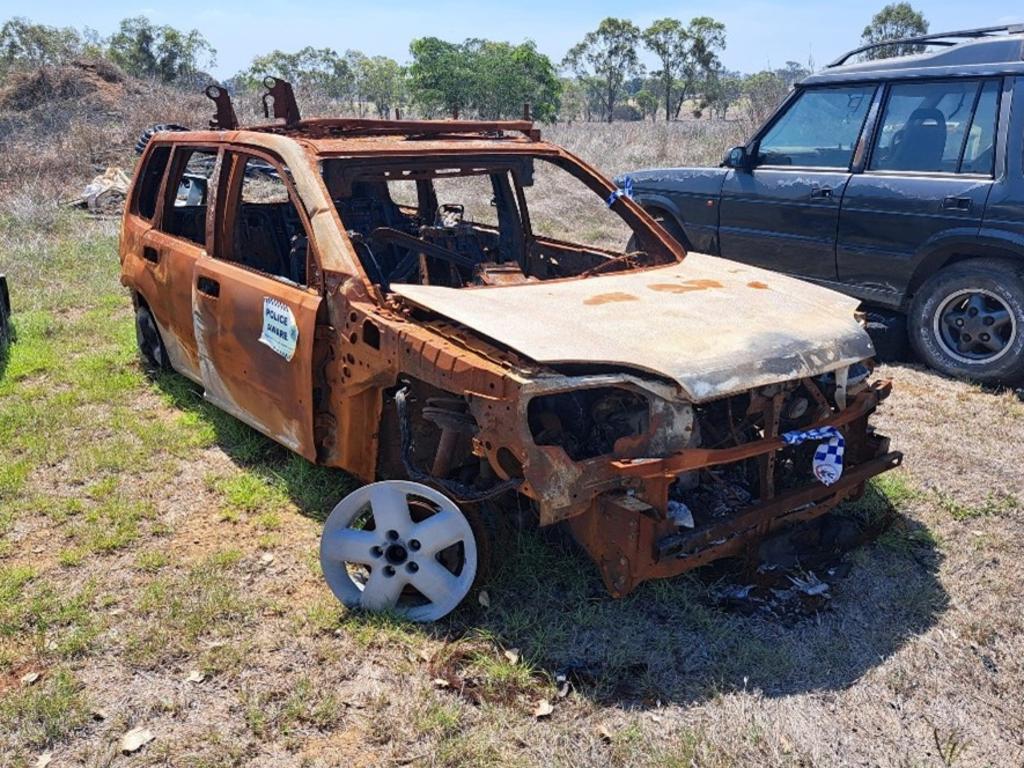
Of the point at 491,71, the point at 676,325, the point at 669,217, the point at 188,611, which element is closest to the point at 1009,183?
the point at 669,217

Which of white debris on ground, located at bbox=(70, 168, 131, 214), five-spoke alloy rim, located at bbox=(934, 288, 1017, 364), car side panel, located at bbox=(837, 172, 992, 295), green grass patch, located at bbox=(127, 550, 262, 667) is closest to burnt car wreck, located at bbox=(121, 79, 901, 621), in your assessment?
green grass patch, located at bbox=(127, 550, 262, 667)

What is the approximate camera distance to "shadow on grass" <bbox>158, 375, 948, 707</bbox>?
9.54 feet

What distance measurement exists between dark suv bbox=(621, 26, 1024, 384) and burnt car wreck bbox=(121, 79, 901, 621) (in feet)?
7.18

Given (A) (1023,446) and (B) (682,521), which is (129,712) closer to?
(B) (682,521)

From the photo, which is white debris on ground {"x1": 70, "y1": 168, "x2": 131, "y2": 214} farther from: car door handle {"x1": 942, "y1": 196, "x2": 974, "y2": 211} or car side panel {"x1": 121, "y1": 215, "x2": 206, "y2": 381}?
car door handle {"x1": 942, "y1": 196, "x2": 974, "y2": 211}

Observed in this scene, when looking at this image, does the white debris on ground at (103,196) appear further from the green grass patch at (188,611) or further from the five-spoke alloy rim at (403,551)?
the five-spoke alloy rim at (403,551)

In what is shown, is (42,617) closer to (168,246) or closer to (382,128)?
(168,246)

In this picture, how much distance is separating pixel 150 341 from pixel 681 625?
3.97 meters

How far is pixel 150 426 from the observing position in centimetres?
494

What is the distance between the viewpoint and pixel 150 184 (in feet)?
17.5

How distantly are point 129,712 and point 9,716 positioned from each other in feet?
1.16

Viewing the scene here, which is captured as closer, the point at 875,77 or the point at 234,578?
the point at 234,578

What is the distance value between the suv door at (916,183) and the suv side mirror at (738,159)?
35.6 inches

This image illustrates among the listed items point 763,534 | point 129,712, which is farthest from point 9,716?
point 763,534
